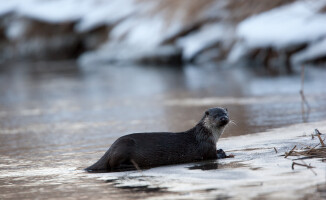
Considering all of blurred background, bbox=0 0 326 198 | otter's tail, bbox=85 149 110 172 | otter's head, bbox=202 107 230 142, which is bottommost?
otter's tail, bbox=85 149 110 172

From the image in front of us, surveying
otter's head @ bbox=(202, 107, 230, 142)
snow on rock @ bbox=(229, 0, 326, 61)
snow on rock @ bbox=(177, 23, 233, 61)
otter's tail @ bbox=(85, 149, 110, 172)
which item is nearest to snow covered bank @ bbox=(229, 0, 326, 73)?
snow on rock @ bbox=(229, 0, 326, 61)

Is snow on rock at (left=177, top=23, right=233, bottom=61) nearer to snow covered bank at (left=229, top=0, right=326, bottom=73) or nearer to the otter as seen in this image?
snow covered bank at (left=229, top=0, right=326, bottom=73)

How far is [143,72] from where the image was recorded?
2059 cm

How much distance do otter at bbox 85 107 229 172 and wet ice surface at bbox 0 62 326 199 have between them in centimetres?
22

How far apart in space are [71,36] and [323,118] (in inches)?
876

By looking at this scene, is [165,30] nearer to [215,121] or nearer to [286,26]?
[286,26]

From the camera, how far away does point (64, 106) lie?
12.5 m

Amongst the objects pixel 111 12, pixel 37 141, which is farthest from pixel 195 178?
pixel 111 12

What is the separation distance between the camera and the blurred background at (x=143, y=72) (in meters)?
8.51

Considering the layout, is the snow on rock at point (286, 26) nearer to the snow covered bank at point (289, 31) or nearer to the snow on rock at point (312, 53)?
the snow covered bank at point (289, 31)

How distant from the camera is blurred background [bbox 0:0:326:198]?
8.51 meters

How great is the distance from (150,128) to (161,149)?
272cm

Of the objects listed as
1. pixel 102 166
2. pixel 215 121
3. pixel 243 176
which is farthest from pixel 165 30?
pixel 243 176

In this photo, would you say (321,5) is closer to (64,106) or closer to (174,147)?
(64,106)
